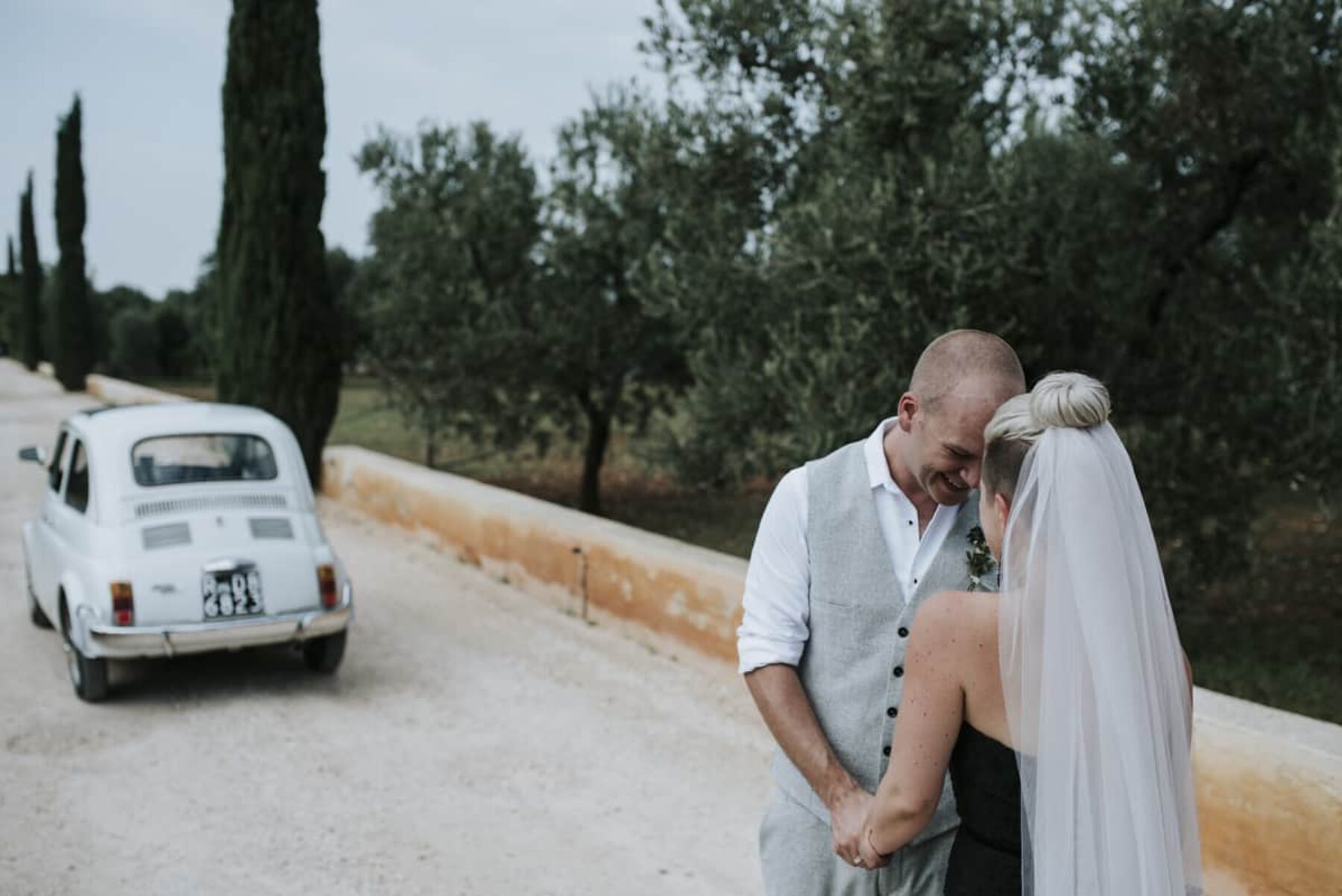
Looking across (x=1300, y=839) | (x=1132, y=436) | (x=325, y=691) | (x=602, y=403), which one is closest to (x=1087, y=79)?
(x=1132, y=436)

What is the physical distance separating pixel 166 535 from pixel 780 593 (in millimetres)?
5417

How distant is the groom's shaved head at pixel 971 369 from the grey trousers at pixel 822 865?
34.0 inches

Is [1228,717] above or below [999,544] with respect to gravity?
below

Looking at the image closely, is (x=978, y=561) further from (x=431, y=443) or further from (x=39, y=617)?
(x=431, y=443)

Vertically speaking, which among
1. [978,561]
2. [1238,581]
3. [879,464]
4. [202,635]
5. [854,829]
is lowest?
[1238,581]

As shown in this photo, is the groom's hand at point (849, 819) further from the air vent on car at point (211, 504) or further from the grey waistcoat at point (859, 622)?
the air vent on car at point (211, 504)

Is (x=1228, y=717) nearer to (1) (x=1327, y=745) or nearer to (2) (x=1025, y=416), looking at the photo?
(1) (x=1327, y=745)

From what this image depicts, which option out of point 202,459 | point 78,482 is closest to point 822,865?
point 202,459

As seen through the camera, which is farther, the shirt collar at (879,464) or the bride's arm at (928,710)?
the shirt collar at (879,464)

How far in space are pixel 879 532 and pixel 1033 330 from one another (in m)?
6.47

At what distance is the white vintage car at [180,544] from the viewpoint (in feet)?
21.5

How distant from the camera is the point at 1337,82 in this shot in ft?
24.7

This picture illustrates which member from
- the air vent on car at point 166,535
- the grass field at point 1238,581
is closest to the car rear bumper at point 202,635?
the air vent on car at point 166,535

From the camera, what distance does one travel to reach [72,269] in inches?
1398
